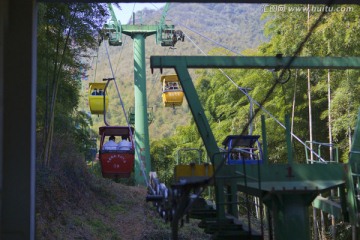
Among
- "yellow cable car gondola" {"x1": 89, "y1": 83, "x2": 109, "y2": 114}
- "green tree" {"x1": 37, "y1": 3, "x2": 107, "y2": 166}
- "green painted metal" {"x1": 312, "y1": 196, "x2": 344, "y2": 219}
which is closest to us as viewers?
"green painted metal" {"x1": 312, "y1": 196, "x2": 344, "y2": 219}

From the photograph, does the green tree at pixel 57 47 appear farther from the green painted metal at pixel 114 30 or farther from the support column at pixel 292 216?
the support column at pixel 292 216

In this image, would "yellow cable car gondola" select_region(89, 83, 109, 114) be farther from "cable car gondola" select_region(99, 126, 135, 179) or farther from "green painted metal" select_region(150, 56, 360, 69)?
"green painted metal" select_region(150, 56, 360, 69)

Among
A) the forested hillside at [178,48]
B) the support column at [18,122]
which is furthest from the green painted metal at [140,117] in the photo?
the support column at [18,122]

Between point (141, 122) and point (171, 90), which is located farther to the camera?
point (141, 122)

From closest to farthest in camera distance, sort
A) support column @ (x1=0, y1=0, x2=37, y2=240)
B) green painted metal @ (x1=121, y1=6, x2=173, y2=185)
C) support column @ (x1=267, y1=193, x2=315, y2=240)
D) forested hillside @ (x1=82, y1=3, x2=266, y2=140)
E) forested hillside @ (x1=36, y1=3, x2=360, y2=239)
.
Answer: support column @ (x1=267, y1=193, x2=315, y2=240), support column @ (x1=0, y1=0, x2=37, y2=240), forested hillside @ (x1=36, y1=3, x2=360, y2=239), green painted metal @ (x1=121, y1=6, x2=173, y2=185), forested hillside @ (x1=82, y1=3, x2=266, y2=140)

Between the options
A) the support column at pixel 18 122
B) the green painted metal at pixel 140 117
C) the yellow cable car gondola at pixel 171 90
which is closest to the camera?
the support column at pixel 18 122

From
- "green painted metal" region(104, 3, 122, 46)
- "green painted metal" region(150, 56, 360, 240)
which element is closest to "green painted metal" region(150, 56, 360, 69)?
"green painted metal" region(150, 56, 360, 240)

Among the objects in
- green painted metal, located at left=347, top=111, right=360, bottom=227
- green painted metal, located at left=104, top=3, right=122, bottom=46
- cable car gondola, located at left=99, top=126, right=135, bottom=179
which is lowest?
green painted metal, located at left=347, top=111, right=360, bottom=227

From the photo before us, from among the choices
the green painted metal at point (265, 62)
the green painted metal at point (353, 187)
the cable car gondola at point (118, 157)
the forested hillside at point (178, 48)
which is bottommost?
the green painted metal at point (353, 187)

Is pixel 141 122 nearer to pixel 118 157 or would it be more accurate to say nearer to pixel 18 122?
pixel 118 157

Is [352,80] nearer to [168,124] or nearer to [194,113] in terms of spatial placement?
[194,113]

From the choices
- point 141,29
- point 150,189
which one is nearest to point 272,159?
point 141,29

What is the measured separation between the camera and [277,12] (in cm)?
1964

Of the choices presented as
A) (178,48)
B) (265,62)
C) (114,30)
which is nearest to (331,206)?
(265,62)
